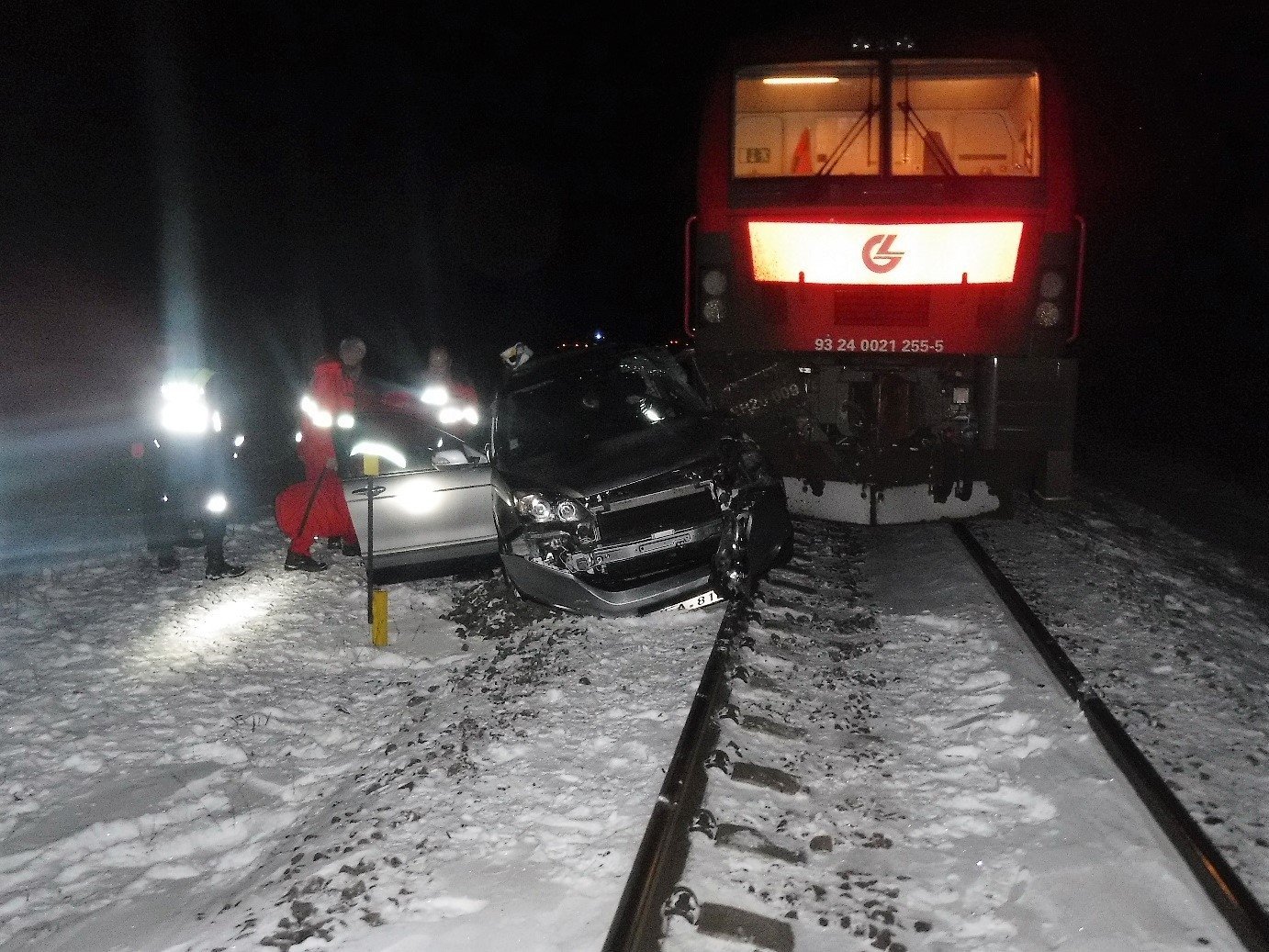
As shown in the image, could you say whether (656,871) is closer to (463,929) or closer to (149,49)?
(463,929)

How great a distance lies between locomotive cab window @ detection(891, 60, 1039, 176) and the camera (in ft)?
25.0

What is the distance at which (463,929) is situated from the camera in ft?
11.9

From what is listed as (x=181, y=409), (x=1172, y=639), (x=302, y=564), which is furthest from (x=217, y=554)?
(x=1172, y=639)

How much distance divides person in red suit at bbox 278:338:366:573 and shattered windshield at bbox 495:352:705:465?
111cm

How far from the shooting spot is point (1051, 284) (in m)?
7.51

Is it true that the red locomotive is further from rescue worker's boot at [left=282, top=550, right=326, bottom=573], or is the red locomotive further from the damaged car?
rescue worker's boot at [left=282, top=550, right=326, bottom=573]

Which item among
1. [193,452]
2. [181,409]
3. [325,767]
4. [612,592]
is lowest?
[325,767]

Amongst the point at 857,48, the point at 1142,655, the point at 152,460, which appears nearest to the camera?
the point at 1142,655

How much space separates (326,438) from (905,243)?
427cm

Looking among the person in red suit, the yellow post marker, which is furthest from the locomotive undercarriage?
the yellow post marker

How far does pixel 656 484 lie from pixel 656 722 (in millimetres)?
1760

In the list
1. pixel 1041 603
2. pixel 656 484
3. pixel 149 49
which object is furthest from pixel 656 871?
pixel 149 49

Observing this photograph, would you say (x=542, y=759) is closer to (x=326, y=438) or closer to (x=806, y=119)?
(x=326, y=438)

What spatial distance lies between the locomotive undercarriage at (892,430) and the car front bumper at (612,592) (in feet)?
7.42
